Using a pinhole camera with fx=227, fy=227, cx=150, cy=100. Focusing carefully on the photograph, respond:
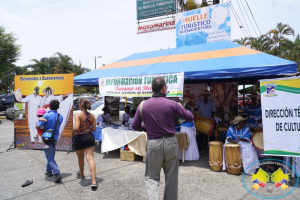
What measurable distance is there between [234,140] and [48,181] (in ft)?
14.1

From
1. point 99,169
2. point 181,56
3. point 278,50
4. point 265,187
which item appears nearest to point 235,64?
point 181,56

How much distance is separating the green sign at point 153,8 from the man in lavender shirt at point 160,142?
9300 mm

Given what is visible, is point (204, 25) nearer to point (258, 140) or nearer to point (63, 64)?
point (258, 140)

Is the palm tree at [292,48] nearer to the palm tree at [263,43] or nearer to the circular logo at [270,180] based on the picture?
the palm tree at [263,43]

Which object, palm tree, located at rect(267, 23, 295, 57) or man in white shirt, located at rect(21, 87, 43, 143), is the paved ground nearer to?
man in white shirt, located at rect(21, 87, 43, 143)

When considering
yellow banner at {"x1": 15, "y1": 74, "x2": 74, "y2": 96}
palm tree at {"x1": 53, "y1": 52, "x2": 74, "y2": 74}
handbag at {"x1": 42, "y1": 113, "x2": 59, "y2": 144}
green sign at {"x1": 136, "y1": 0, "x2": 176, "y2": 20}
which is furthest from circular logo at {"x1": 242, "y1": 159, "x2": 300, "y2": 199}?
palm tree at {"x1": 53, "y1": 52, "x2": 74, "y2": 74}

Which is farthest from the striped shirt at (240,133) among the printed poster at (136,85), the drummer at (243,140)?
the printed poster at (136,85)

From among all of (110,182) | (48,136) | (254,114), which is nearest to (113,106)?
(48,136)

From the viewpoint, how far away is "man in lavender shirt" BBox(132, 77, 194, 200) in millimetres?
2934

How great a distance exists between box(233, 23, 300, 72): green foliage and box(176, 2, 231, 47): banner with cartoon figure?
1640 centimetres

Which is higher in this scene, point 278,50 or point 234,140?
point 278,50

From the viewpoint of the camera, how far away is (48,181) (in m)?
4.84

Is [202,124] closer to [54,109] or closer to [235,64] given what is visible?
[235,64]

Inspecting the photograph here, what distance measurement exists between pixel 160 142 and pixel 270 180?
3.17 metres
